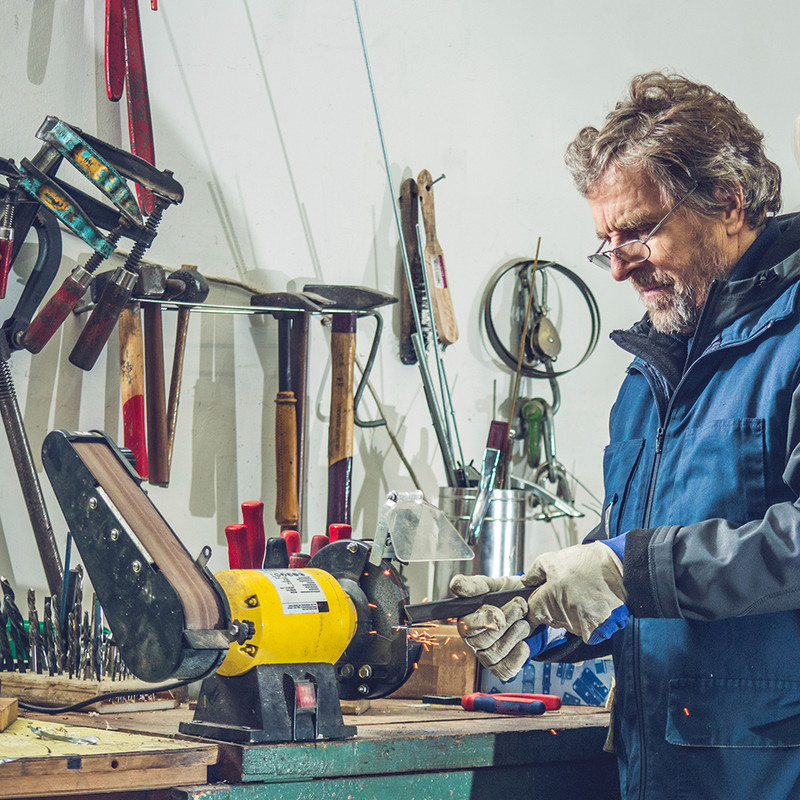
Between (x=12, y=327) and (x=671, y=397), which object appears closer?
(x=671, y=397)

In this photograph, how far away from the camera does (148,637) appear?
114 cm

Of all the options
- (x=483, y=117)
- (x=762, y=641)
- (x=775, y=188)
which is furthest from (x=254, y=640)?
(x=483, y=117)

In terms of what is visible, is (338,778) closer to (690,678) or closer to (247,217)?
(690,678)

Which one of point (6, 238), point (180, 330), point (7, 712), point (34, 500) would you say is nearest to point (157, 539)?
point (7, 712)

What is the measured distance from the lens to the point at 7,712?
127 centimetres

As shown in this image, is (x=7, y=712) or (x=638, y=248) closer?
(x=7, y=712)

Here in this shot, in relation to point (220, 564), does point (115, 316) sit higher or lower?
higher

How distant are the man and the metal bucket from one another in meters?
0.64

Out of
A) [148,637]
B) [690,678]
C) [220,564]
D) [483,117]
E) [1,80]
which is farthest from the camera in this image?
[483,117]

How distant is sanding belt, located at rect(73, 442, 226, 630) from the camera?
3.71 feet

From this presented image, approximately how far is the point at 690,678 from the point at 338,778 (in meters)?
0.45

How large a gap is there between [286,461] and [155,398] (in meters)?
0.29

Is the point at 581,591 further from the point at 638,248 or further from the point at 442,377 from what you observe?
the point at 442,377

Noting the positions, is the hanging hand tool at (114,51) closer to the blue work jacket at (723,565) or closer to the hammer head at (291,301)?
the hammer head at (291,301)
